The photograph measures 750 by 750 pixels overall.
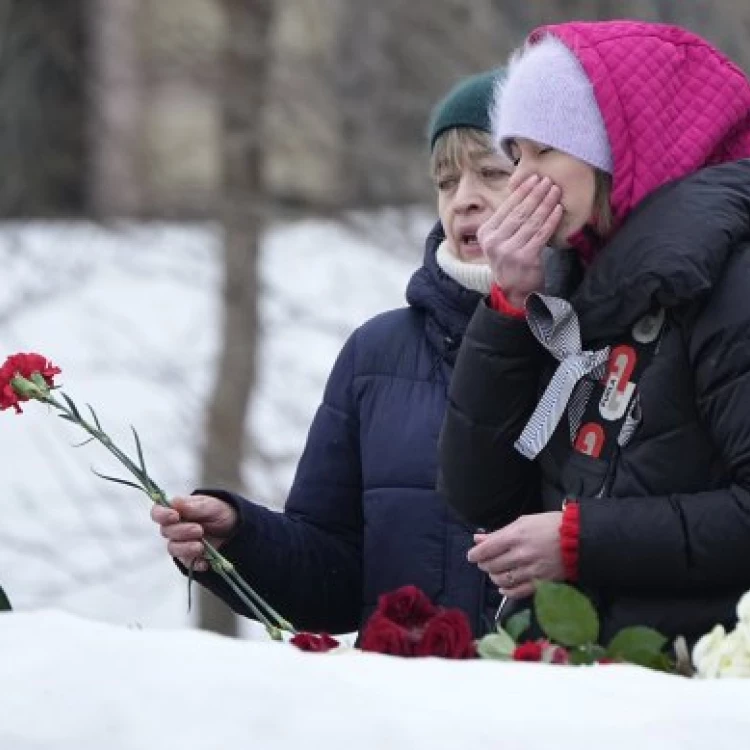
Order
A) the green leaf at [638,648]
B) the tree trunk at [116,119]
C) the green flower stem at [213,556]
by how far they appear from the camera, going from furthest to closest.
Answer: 1. the tree trunk at [116,119]
2. the green flower stem at [213,556]
3. the green leaf at [638,648]

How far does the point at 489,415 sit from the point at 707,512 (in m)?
0.32

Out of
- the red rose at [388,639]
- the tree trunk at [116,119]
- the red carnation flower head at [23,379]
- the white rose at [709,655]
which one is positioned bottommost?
the tree trunk at [116,119]

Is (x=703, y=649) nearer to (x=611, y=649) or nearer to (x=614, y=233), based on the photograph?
(x=611, y=649)

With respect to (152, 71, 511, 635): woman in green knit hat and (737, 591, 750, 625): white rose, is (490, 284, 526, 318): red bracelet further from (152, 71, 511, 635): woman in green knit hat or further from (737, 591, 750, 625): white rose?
(737, 591, 750, 625): white rose

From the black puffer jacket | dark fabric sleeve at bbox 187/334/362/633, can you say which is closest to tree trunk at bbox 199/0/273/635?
dark fabric sleeve at bbox 187/334/362/633

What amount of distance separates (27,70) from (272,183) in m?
1.22

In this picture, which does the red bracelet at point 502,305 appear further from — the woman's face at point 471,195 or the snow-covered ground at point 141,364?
the snow-covered ground at point 141,364

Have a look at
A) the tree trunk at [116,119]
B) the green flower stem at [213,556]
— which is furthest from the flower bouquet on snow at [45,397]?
the tree trunk at [116,119]

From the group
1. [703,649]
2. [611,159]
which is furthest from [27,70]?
[703,649]

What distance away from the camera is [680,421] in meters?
2.71

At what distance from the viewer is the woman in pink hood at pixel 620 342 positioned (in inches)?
106

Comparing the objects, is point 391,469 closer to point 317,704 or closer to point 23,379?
point 23,379

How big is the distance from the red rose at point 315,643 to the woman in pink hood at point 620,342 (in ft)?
1.19

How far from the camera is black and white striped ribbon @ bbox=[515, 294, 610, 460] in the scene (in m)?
2.75
